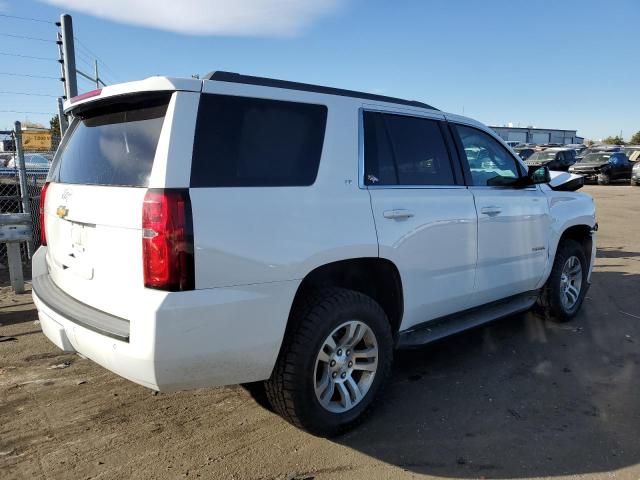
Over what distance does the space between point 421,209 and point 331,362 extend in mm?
1182

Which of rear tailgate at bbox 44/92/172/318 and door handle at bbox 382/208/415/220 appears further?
door handle at bbox 382/208/415/220

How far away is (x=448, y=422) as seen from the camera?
332 cm

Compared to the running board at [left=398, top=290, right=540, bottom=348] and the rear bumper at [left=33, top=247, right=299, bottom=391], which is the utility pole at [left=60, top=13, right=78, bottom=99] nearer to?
the rear bumper at [left=33, top=247, right=299, bottom=391]

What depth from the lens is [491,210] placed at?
4082 mm

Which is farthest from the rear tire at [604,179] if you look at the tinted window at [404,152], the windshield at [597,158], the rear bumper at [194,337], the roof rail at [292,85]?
the rear bumper at [194,337]

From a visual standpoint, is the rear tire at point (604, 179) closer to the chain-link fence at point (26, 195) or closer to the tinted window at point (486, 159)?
the tinted window at point (486, 159)

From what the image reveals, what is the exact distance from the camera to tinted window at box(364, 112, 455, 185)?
3342mm

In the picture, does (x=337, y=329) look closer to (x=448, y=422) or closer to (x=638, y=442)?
(x=448, y=422)

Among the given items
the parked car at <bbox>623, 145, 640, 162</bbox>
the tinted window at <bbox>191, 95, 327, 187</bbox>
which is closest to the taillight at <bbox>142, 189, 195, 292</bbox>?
the tinted window at <bbox>191, 95, 327, 187</bbox>

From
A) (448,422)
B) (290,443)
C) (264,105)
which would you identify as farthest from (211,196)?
(448,422)

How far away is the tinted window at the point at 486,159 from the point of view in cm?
416

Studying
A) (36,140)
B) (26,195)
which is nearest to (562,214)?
(26,195)

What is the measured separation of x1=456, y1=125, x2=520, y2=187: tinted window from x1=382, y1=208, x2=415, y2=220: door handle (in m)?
1.00

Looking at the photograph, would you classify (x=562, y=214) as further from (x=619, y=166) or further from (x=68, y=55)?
(x=619, y=166)
